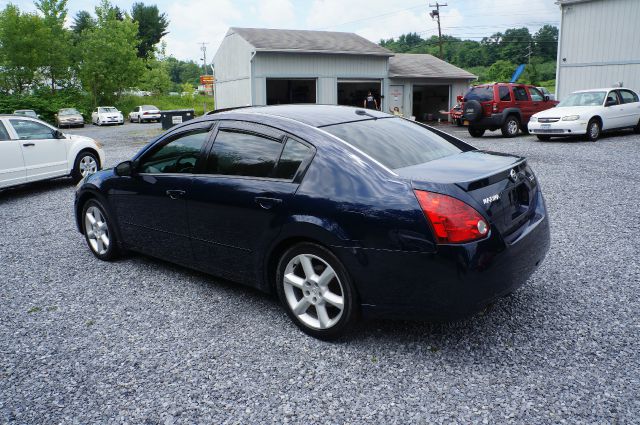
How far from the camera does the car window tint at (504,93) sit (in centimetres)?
1778

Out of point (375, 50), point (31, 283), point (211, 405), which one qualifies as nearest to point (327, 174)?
point (211, 405)

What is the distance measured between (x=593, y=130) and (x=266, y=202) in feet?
48.4

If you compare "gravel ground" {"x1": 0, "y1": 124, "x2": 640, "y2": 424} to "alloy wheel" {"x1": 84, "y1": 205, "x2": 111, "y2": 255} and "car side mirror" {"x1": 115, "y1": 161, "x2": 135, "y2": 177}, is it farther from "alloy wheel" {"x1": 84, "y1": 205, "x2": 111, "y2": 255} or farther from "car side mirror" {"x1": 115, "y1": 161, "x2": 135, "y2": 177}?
"car side mirror" {"x1": 115, "y1": 161, "x2": 135, "y2": 177}

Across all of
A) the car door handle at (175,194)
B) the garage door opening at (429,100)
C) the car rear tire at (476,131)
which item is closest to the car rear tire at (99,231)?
the car door handle at (175,194)

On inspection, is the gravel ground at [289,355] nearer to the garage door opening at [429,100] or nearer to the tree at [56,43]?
the garage door opening at [429,100]

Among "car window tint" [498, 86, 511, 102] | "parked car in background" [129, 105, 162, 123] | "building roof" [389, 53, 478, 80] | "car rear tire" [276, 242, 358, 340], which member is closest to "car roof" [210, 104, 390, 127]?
"car rear tire" [276, 242, 358, 340]

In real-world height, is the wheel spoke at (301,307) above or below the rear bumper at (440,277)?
below

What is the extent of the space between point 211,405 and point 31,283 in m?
2.95

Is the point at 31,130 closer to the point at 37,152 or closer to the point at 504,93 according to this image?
the point at 37,152

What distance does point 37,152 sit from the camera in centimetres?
967

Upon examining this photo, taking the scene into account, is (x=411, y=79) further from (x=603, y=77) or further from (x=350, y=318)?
(x=350, y=318)

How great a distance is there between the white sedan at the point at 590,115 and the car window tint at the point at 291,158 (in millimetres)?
13940

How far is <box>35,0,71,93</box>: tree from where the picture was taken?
1644 inches

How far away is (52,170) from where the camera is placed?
999 centimetres
